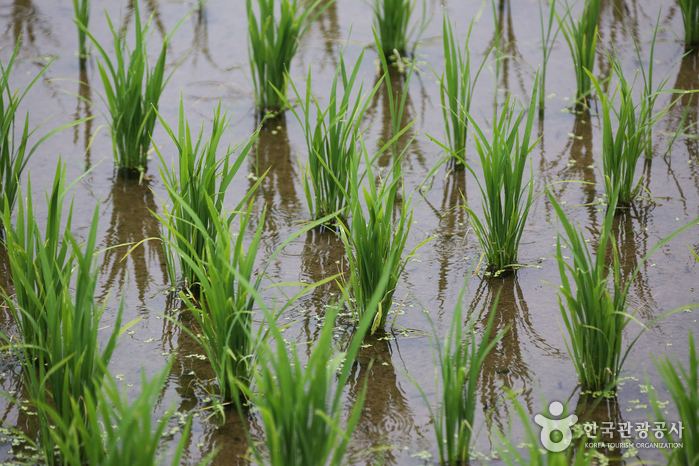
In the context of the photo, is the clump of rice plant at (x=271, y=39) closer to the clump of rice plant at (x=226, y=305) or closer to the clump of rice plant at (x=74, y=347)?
the clump of rice plant at (x=226, y=305)

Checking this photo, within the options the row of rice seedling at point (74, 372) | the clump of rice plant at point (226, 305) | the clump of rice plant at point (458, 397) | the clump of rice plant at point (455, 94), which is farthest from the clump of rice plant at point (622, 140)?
the row of rice seedling at point (74, 372)

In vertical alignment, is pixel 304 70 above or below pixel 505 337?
above

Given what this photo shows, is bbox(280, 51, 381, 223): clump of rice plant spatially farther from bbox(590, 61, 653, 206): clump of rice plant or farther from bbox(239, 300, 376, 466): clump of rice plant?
bbox(239, 300, 376, 466): clump of rice plant

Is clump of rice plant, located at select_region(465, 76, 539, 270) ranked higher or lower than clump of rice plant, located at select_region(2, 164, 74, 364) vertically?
higher

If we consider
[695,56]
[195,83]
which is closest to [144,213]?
[195,83]

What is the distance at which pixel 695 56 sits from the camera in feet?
13.0

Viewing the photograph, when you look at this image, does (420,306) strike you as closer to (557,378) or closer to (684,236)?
(557,378)

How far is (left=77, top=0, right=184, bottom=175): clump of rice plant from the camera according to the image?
276 centimetres

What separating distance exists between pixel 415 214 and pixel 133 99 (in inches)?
51.7

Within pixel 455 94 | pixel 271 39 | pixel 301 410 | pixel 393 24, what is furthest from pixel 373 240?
pixel 393 24

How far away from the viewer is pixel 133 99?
284 centimetres

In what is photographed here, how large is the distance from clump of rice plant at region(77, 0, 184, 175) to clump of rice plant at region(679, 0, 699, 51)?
2.93 m

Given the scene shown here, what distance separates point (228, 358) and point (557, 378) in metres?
0.98

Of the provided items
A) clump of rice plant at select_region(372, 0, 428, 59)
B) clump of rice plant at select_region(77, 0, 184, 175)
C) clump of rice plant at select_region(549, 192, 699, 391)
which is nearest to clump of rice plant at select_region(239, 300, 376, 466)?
clump of rice plant at select_region(549, 192, 699, 391)
